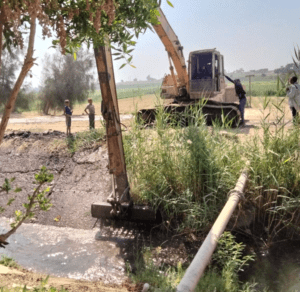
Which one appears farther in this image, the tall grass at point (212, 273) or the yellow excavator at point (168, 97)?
the yellow excavator at point (168, 97)

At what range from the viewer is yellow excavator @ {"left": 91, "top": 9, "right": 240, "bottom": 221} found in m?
4.89

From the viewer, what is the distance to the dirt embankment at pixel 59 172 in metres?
6.25

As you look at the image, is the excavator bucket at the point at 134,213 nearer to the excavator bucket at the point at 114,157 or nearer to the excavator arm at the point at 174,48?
the excavator bucket at the point at 114,157

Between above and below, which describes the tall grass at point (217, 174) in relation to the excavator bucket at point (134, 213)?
above

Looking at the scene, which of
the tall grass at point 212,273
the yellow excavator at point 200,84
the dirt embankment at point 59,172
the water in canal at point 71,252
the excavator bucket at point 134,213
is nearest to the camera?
the tall grass at point 212,273

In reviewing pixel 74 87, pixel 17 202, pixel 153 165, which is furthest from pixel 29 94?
pixel 153 165

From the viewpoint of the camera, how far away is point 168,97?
12102 millimetres

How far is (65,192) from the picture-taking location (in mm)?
6883

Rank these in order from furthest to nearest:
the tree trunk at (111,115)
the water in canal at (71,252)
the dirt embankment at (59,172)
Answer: the dirt embankment at (59,172), the tree trunk at (111,115), the water in canal at (71,252)

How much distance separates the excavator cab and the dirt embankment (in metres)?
4.67

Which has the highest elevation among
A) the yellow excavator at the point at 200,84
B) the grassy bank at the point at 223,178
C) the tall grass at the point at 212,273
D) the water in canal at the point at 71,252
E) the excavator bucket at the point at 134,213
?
the yellow excavator at the point at 200,84

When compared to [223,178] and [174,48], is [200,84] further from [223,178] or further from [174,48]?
[223,178]

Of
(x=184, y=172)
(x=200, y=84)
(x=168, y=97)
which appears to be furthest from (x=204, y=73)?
(x=184, y=172)

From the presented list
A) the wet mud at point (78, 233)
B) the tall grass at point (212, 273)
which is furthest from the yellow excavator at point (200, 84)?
the tall grass at point (212, 273)
